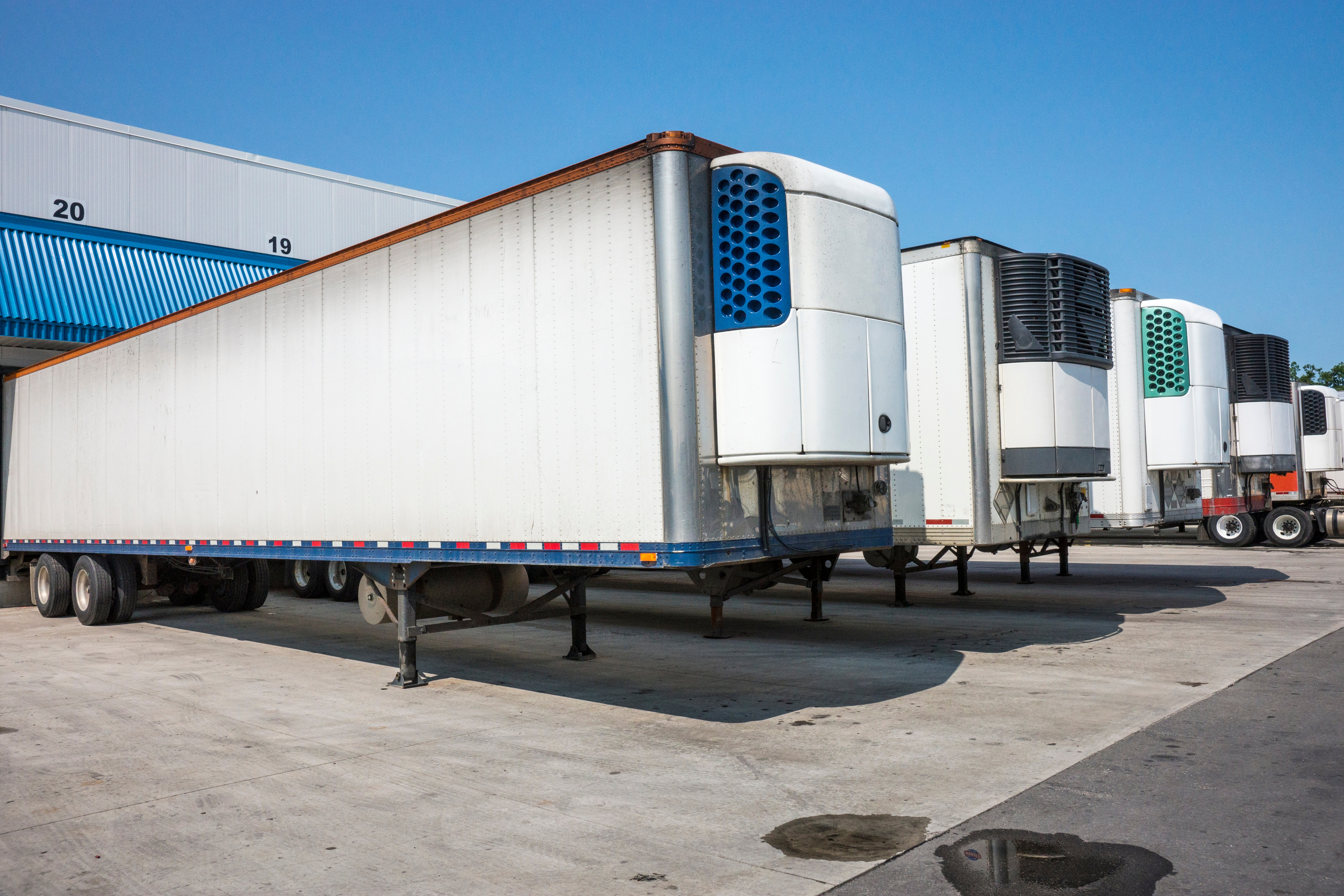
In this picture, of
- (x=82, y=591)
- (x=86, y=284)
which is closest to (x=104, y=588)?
(x=82, y=591)

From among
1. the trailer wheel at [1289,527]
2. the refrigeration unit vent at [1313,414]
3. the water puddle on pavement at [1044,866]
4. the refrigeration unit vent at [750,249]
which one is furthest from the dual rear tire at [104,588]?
the refrigeration unit vent at [1313,414]

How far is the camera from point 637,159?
7.51 m

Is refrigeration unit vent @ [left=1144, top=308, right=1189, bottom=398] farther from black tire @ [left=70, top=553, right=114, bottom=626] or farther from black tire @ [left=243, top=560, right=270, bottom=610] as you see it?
black tire @ [left=70, top=553, right=114, bottom=626]

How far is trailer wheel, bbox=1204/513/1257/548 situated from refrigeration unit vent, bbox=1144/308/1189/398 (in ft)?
35.3

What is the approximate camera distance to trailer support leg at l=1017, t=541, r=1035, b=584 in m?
15.8

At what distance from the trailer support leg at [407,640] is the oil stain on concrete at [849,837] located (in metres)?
5.19

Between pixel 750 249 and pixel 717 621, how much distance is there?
6038 mm

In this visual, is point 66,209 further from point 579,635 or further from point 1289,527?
point 1289,527

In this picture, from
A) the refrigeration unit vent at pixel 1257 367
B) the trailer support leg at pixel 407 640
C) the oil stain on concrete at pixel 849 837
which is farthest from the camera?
the refrigeration unit vent at pixel 1257 367

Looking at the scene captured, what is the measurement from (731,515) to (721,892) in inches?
130

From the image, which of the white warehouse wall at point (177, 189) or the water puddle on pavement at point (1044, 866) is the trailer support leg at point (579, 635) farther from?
the white warehouse wall at point (177, 189)

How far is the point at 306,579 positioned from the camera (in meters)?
19.5

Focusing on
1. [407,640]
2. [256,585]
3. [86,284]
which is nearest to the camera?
[407,640]

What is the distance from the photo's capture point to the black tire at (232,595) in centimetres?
1688
